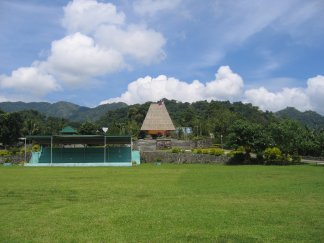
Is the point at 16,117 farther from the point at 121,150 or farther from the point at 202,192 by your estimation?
the point at 202,192

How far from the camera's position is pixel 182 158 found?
37.9m

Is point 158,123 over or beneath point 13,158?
over

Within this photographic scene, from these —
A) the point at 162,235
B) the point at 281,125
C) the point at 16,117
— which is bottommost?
the point at 162,235

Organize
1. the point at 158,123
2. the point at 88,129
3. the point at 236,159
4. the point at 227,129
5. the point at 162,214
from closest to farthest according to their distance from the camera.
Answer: the point at 162,214
the point at 236,159
the point at 227,129
the point at 158,123
the point at 88,129

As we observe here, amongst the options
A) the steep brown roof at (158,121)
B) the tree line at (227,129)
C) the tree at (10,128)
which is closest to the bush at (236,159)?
the tree line at (227,129)

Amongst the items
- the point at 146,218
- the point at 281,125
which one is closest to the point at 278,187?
the point at 146,218

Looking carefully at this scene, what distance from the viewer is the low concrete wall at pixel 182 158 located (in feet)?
120

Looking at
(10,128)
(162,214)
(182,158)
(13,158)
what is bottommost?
(162,214)

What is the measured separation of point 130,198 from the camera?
12789 millimetres

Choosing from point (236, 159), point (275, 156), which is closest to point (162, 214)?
point (275, 156)

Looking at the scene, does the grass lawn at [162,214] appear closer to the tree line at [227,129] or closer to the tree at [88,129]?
the tree line at [227,129]

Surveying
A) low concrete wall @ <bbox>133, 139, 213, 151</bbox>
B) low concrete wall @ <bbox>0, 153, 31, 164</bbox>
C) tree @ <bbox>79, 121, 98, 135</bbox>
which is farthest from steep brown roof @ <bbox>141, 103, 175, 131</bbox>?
low concrete wall @ <bbox>0, 153, 31, 164</bbox>

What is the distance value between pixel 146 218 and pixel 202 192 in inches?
214

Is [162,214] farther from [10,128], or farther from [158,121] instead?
[10,128]
